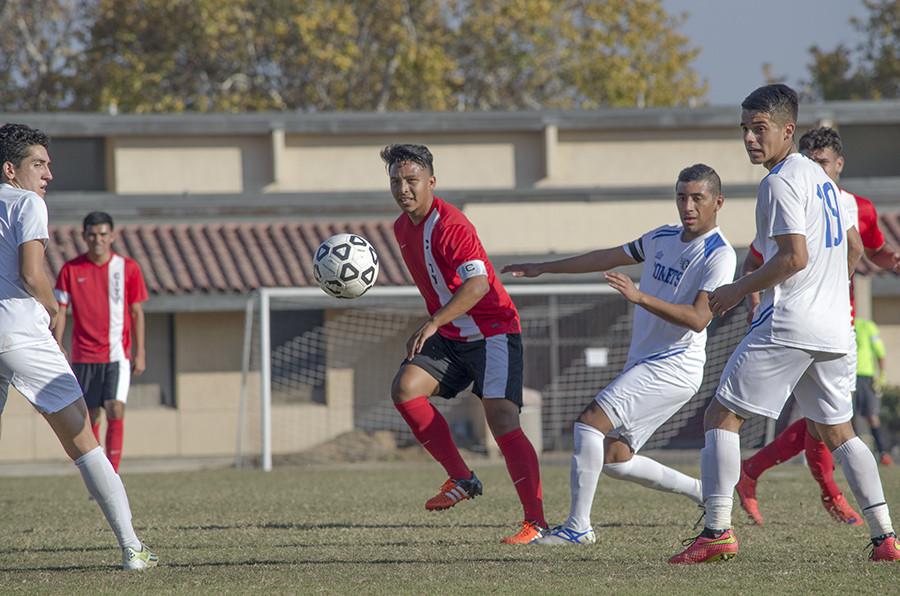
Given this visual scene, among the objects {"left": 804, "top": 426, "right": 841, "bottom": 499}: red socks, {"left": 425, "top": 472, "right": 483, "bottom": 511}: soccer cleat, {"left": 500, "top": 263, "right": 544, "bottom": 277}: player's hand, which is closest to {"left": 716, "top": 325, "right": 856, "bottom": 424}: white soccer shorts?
{"left": 500, "top": 263, "right": 544, "bottom": 277}: player's hand

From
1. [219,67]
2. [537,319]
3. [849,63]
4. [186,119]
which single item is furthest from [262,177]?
[849,63]

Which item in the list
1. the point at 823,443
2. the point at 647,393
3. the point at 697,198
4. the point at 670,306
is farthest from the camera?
the point at 823,443

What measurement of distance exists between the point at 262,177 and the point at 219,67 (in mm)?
14675

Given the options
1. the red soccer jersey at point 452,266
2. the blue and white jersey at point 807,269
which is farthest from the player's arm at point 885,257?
the red soccer jersey at point 452,266

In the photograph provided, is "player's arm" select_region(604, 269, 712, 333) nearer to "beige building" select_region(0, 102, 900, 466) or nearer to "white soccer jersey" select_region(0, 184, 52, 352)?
"white soccer jersey" select_region(0, 184, 52, 352)

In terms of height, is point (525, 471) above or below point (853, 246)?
below

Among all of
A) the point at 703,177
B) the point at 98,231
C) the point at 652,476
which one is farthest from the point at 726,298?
the point at 98,231

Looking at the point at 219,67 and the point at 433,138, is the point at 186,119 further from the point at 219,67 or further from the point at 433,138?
the point at 219,67

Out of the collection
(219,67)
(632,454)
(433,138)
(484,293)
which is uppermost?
(219,67)

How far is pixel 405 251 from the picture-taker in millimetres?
8180

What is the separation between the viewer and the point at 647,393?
7.61 meters

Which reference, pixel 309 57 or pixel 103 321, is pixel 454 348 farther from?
pixel 309 57

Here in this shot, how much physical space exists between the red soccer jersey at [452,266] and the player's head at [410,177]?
0.12m

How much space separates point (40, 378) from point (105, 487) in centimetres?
60
